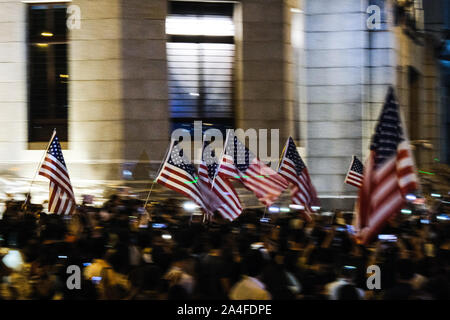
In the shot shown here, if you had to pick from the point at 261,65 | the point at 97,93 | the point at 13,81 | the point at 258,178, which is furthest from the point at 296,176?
the point at 13,81

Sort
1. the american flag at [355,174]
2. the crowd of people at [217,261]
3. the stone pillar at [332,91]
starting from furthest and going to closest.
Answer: the stone pillar at [332,91], the american flag at [355,174], the crowd of people at [217,261]

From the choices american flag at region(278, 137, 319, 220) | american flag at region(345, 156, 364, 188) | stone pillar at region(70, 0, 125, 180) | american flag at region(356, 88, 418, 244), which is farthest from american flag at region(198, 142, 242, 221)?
stone pillar at region(70, 0, 125, 180)

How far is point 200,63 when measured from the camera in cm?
1736

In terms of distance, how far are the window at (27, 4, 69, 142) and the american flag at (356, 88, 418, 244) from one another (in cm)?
1095

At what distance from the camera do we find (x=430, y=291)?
7047mm

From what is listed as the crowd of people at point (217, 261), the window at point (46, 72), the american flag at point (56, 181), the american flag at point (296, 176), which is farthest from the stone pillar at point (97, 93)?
the american flag at point (296, 176)

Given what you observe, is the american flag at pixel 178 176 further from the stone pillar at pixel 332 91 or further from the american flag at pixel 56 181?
the stone pillar at pixel 332 91

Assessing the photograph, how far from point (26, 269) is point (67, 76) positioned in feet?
30.1

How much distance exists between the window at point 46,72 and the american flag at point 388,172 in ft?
35.9

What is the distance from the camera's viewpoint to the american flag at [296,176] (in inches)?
480

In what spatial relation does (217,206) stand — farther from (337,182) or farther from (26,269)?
(337,182)

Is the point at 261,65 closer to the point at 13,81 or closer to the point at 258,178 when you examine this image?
the point at 258,178

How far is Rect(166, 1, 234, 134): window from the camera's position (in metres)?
17.2
